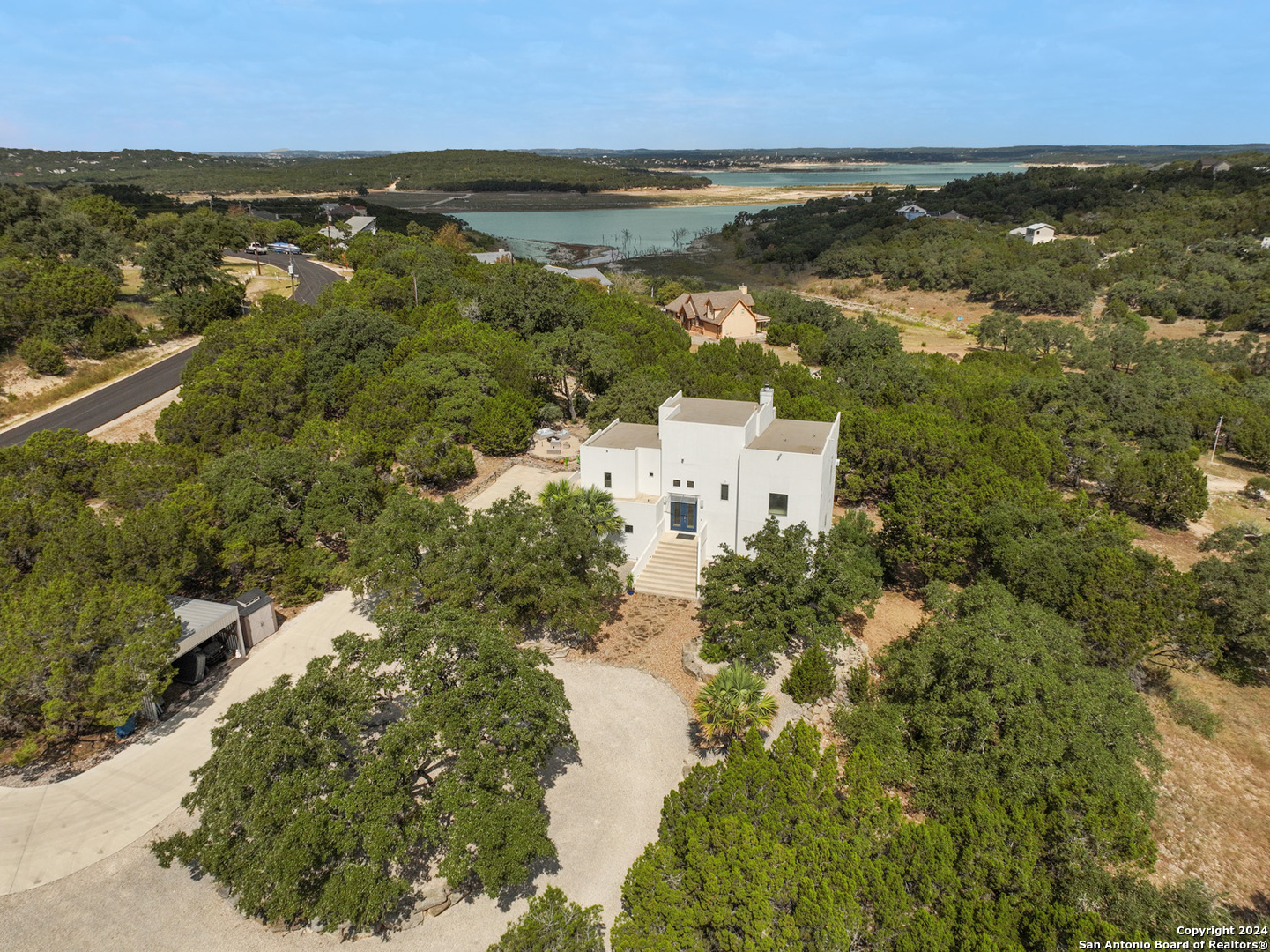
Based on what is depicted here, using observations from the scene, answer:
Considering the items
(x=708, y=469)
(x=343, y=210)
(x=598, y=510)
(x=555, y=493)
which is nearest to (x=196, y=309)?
(x=555, y=493)

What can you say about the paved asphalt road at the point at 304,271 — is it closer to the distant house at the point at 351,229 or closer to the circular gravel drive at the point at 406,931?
the distant house at the point at 351,229

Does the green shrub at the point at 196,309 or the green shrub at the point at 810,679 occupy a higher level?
the green shrub at the point at 196,309

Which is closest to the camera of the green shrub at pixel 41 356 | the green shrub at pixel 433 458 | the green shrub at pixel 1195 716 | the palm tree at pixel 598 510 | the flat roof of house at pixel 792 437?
the green shrub at pixel 1195 716

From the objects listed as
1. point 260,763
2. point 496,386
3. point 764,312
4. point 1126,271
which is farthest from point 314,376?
point 1126,271

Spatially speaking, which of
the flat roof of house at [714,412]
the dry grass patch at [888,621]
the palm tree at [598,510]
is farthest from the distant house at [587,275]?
the dry grass patch at [888,621]

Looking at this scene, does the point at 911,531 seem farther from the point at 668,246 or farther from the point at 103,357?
the point at 668,246

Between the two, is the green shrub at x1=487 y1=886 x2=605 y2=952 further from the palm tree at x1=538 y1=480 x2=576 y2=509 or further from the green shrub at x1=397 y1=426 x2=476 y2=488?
the green shrub at x1=397 y1=426 x2=476 y2=488
